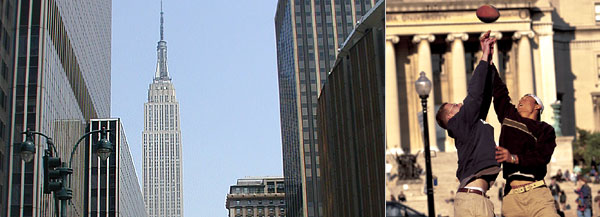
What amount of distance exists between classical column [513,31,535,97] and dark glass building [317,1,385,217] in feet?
147

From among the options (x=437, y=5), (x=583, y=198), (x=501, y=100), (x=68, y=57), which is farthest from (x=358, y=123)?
(x=501, y=100)

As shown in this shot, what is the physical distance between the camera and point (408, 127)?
11.4 meters

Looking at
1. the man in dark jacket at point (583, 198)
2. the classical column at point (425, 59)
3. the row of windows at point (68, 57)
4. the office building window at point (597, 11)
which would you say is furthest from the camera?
the row of windows at point (68, 57)

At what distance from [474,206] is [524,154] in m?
0.69

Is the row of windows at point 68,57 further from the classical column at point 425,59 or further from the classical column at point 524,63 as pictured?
the classical column at point 524,63

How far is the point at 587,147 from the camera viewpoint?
380 inches

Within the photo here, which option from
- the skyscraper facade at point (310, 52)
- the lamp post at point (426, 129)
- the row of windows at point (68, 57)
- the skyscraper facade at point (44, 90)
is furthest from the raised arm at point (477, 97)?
the skyscraper facade at point (310, 52)

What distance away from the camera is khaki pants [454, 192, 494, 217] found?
599 cm

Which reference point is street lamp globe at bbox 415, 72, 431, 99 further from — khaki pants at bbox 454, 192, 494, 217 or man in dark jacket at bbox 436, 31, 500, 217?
khaki pants at bbox 454, 192, 494, 217

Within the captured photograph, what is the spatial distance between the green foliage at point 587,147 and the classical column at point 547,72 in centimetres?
65

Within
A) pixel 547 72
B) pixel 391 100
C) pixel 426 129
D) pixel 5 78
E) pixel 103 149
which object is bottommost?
pixel 426 129

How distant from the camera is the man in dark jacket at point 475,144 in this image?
20.1ft

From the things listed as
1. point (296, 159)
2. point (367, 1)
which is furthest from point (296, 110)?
point (367, 1)

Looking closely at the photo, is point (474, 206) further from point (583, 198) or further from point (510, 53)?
point (510, 53)
